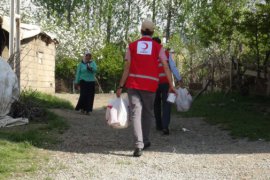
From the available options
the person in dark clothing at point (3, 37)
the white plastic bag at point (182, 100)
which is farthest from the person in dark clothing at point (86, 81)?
the white plastic bag at point (182, 100)

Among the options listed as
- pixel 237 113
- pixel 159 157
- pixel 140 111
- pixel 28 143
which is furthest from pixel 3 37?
pixel 159 157

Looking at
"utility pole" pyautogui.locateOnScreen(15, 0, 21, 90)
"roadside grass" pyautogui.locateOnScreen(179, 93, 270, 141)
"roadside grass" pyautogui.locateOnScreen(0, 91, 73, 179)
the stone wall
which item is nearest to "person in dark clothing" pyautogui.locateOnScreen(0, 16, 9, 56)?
the stone wall

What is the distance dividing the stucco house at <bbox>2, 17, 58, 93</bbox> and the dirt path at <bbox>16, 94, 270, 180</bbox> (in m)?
Answer: 8.61

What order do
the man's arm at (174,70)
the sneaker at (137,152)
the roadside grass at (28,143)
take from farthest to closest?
the man's arm at (174,70) < the sneaker at (137,152) < the roadside grass at (28,143)

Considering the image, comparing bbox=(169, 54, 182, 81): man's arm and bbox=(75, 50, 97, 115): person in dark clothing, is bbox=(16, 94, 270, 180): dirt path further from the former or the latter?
bbox=(75, 50, 97, 115): person in dark clothing

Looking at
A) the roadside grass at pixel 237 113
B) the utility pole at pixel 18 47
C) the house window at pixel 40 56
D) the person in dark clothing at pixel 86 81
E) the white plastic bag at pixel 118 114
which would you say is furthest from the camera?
the house window at pixel 40 56

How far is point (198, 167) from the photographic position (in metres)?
5.28

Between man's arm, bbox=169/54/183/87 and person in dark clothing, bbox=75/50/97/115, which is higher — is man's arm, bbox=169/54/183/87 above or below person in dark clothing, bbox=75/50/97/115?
above

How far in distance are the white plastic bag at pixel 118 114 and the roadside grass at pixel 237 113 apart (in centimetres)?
266

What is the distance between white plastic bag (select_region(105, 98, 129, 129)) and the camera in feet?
20.2

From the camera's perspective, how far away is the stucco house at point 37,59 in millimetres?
16406

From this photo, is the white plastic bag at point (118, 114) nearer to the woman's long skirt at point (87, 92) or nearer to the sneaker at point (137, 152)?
the sneaker at point (137, 152)

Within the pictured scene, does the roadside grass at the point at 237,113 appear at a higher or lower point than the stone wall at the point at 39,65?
lower

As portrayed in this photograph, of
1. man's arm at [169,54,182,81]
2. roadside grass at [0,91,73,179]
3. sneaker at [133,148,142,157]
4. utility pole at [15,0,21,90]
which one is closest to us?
roadside grass at [0,91,73,179]
